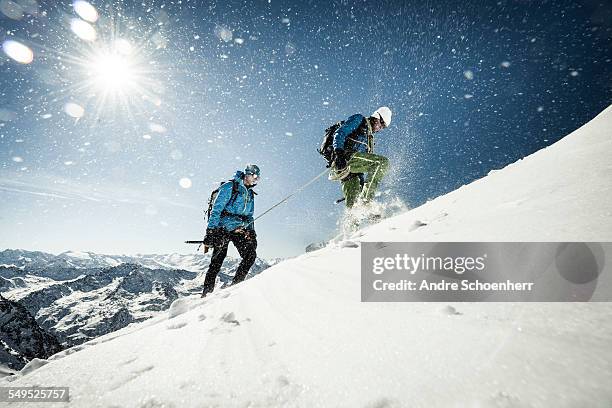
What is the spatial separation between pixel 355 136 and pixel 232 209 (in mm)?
3841

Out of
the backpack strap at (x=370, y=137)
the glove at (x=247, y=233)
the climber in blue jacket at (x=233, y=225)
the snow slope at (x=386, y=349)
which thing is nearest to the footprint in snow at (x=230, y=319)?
the snow slope at (x=386, y=349)

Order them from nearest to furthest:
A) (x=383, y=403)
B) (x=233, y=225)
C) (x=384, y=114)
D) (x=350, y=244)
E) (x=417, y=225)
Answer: (x=383, y=403)
(x=417, y=225)
(x=350, y=244)
(x=233, y=225)
(x=384, y=114)

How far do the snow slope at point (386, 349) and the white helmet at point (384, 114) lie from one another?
608cm

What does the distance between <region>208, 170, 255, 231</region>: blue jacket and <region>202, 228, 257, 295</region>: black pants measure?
0.25 meters

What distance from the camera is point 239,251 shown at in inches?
304

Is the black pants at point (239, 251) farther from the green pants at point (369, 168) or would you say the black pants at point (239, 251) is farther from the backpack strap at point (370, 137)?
the backpack strap at point (370, 137)

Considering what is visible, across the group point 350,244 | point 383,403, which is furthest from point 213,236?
point 383,403

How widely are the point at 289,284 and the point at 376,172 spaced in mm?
5379

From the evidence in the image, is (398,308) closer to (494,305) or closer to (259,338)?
(494,305)

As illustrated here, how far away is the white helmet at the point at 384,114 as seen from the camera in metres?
8.80

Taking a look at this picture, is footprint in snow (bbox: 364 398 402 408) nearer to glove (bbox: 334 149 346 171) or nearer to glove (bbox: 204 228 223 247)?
glove (bbox: 204 228 223 247)

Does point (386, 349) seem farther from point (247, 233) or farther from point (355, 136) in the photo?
point (355, 136)

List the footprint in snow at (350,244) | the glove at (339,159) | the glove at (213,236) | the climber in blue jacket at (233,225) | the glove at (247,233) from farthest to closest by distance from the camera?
the glove at (339,159), the glove at (247,233), the climber in blue jacket at (233,225), the glove at (213,236), the footprint in snow at (350,244)

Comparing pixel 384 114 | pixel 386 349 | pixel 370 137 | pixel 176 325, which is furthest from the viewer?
pixel 384 114
